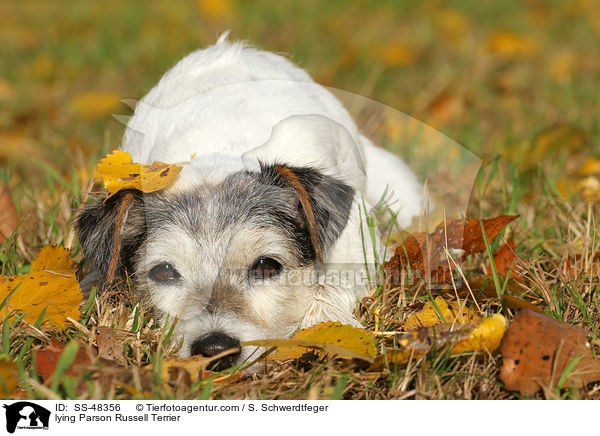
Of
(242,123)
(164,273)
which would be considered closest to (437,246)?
(242,123)

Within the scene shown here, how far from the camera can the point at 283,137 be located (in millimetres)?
3330

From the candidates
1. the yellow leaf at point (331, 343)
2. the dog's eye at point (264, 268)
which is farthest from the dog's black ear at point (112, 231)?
the yellow leaf at point (331, 343)

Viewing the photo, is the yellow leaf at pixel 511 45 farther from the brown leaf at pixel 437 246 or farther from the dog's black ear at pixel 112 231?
the dog's black ear at pixel 112 231

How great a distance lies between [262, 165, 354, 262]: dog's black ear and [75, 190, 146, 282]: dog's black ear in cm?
66

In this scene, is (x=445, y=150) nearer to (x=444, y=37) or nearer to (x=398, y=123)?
(x=398, y=123)

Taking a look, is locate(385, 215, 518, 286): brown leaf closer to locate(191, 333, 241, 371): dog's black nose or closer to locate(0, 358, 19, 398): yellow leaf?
Answer: locate(191, 333, 241, 371): dog's black nose

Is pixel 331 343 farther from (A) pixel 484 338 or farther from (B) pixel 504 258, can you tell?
(B) pixel 504 258

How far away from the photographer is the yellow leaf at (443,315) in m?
2.56

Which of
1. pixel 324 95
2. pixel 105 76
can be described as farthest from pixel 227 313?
pixel 105 76
